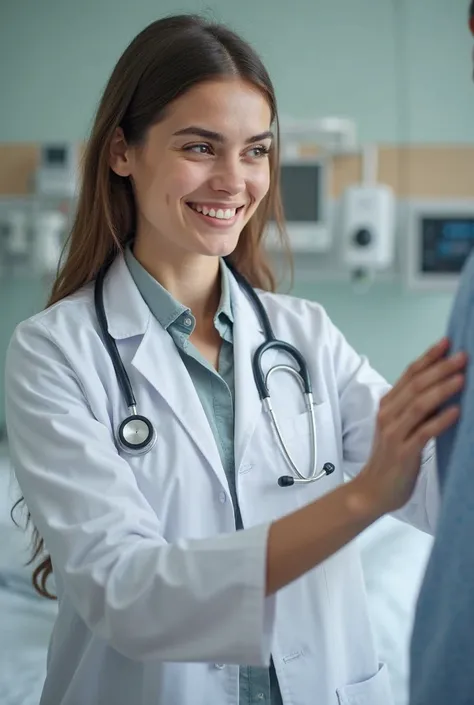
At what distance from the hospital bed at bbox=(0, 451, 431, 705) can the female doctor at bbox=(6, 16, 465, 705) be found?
407 mm

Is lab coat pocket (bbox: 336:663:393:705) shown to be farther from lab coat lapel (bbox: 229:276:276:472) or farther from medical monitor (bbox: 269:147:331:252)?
medical monitor (bbox: 269:147:331:252)

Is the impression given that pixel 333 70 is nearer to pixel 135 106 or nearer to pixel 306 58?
pixel 306 58

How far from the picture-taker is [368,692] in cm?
134

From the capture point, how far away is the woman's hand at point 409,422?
0.86m

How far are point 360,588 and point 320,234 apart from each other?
5.57 feet

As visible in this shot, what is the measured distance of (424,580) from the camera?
81 cm

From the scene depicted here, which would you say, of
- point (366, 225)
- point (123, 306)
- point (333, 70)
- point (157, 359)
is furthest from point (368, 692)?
point (333, 70)

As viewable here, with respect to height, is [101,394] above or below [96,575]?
above

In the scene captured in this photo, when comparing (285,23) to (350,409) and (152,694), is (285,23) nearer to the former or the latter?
(350,409)

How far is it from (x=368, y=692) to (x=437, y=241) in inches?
72.5

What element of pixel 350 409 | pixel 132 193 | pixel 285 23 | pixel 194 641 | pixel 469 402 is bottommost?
pixel 194 641

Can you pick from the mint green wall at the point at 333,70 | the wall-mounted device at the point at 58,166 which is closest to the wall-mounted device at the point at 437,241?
the mint green wall at the point at 333,70

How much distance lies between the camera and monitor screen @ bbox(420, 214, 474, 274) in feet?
9.43

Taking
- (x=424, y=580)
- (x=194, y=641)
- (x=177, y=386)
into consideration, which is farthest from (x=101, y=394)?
(x=424, y=580)
